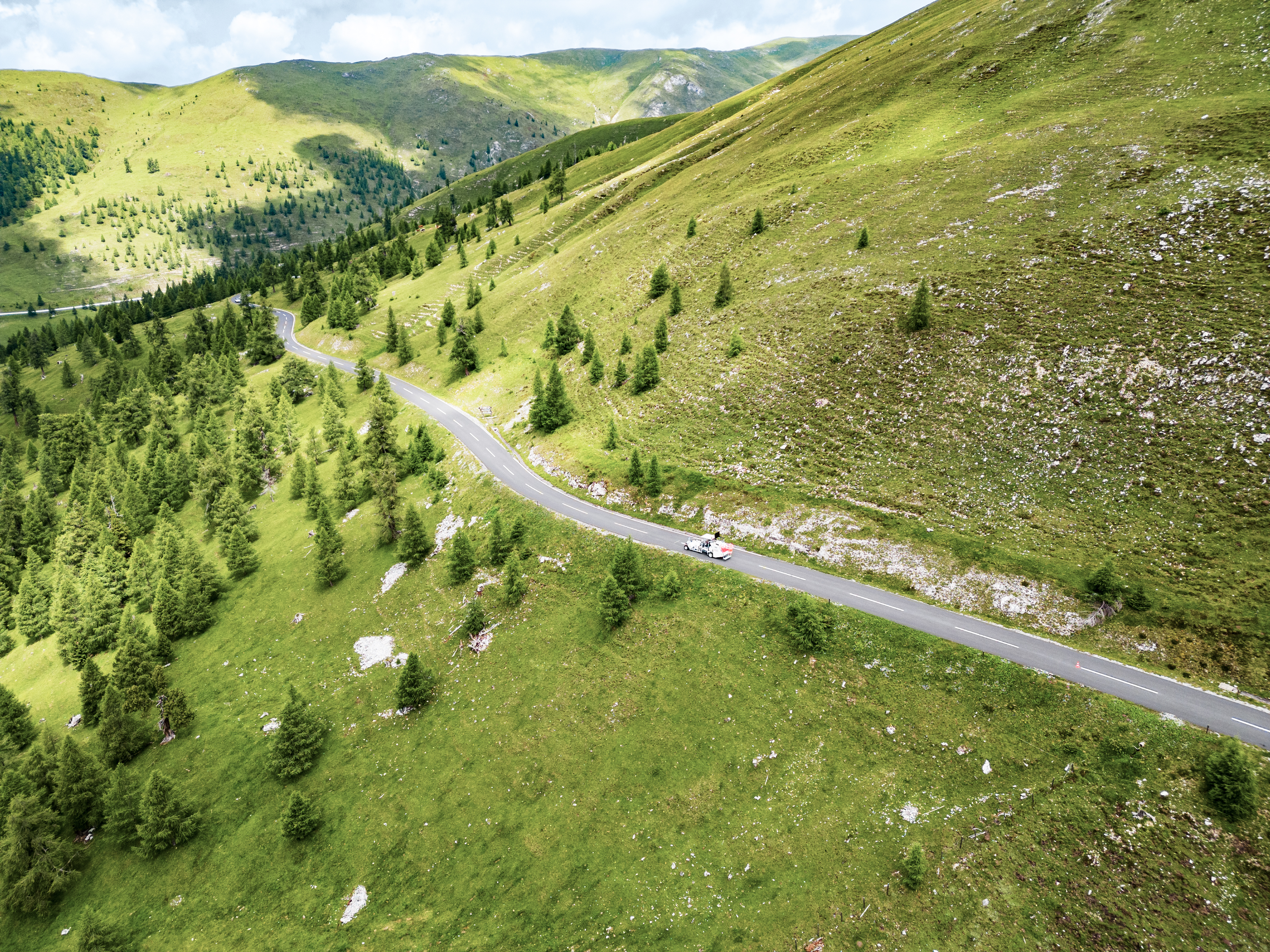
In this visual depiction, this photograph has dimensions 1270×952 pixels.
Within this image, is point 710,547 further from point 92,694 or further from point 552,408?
point 92,694

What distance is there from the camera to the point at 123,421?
404 ft

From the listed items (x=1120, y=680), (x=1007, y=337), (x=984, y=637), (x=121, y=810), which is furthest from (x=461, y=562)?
(x=1007, y=337)

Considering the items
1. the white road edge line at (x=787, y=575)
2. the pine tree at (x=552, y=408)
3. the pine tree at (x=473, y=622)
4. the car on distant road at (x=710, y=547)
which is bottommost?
the pine tree at (x=473, y=622)

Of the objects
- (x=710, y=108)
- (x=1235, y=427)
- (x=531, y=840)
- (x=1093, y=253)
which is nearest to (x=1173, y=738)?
(x=1235, y=427)

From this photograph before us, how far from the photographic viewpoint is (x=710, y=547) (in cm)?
4566

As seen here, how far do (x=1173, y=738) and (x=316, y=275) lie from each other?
214511 mm

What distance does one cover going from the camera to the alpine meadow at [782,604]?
27.3 metres

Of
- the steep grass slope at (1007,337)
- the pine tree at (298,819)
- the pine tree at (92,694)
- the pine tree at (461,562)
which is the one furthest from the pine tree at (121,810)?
the steep grass slope at (1007,337)

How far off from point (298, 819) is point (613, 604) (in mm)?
27508

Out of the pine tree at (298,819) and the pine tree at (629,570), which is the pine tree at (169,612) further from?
the pine tree at (629,570)

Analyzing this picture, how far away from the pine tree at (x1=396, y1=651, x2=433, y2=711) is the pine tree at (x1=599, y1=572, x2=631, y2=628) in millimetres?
16109

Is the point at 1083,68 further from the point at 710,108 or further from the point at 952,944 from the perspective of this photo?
the point at 710,108

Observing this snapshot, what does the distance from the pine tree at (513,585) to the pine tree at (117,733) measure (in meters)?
38.9

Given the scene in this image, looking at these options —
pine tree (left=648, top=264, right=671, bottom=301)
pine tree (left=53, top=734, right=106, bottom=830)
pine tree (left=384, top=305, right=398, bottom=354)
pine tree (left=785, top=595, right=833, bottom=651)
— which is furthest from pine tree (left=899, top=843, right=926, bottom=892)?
pine tree (left=384, top=305, right=398, bottom=354)
